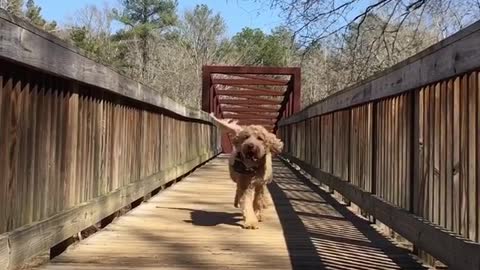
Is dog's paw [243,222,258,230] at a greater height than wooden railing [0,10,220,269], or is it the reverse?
wooden railing [0,10,220,269]

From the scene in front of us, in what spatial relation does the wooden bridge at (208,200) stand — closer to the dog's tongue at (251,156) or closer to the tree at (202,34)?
the dog's tongue at (251,156)

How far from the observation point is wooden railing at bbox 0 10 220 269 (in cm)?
338

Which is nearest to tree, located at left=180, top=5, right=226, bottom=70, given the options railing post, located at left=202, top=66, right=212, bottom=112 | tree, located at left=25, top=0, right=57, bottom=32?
tree, located at left=25, top=0, right=57, bottom=32

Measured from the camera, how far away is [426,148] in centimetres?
428

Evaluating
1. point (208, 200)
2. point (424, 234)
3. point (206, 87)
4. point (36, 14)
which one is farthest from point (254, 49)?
point (424, 234)

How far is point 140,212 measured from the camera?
6918 mm

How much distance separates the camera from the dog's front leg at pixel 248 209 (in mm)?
5953

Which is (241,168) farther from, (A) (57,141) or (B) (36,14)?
(B) (36,14)

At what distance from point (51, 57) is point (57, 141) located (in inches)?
26.4

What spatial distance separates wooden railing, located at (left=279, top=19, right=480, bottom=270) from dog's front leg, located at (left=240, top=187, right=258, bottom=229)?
107 cm

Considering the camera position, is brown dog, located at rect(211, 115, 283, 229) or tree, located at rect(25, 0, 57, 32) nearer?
brown dog, located at rect(211, 115, 283, 229)

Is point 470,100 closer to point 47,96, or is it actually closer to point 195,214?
point 47,96

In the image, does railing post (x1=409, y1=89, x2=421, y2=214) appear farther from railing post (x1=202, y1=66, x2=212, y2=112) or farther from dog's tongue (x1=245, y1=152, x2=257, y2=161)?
railing post (x1=202, y1=66, x2=212, y2=112)

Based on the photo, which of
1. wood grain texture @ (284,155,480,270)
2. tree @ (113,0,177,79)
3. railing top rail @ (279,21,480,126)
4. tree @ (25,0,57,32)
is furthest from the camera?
tree @ (113,0,177,79)
